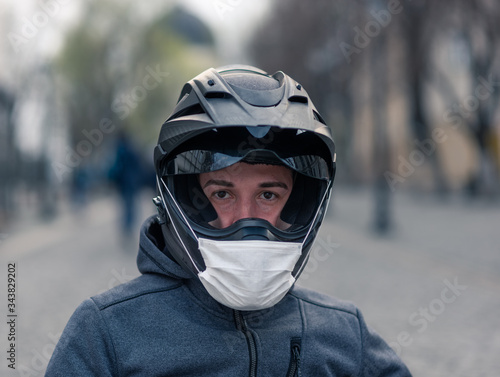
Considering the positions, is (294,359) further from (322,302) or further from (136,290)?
(136,290)

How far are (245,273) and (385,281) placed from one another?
599 centimetres

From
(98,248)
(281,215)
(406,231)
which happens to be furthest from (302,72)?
(281,215)

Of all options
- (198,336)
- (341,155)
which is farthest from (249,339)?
(341,155)

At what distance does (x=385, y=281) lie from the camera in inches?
295

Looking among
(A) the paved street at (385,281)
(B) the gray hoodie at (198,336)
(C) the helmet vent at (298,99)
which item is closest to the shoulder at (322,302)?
(B) the gray hoodie at (198,336)

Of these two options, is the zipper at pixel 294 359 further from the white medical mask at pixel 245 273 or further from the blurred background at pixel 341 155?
the blurred background at pixel 341 155

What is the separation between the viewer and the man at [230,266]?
1753 millimetres

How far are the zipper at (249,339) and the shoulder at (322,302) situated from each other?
0.74 feet

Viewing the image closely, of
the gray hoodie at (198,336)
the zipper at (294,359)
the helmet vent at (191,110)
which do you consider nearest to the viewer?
the gray hoodie at (198,336)

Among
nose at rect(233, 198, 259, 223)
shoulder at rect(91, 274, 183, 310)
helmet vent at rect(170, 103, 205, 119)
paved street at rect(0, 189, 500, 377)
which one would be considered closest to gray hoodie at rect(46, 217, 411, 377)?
shoulder at rect(91, 274, 183, 310)

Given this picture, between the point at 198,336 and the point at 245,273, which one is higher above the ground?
the point at 245,273

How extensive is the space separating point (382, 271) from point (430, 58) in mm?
14384

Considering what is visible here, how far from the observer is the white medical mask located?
1.78 meters

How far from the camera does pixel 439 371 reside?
4.18m
